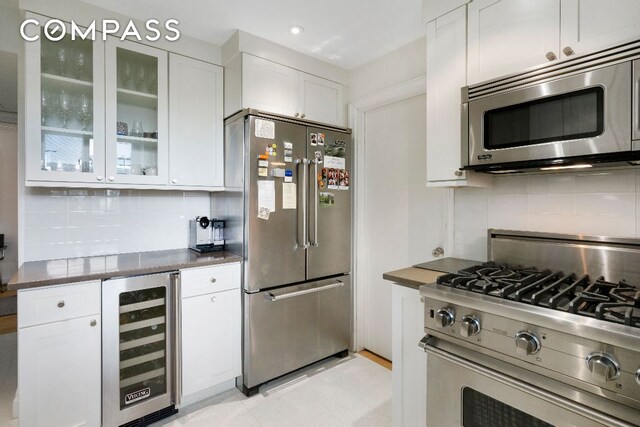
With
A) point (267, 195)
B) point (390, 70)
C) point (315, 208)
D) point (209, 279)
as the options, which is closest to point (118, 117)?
point (267, 195)

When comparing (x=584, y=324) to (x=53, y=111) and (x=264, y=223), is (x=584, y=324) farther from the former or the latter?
(x=53, y=111)

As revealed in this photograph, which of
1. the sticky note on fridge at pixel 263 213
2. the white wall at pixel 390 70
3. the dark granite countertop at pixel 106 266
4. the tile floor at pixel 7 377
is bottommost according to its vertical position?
the tile floor at pixel 7 377

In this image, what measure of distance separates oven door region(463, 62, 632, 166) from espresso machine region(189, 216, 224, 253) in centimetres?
183

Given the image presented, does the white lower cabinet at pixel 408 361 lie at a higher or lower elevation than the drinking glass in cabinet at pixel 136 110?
lower

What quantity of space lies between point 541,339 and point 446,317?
340mm

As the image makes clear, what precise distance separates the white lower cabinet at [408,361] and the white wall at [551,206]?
638 mm

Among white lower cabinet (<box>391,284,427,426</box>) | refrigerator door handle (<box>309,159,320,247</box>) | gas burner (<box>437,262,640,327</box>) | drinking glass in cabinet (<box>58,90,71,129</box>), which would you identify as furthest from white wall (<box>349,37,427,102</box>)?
drinking glass in cabinet (<box>58,90,71,129</box>)

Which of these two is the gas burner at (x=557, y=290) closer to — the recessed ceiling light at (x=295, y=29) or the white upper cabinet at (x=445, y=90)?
the white upper cabinet at (x=445, y=90)

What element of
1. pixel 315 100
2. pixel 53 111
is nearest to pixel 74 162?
pixel 53 111

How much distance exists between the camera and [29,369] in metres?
1.54

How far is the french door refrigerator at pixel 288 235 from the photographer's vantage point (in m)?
2.20

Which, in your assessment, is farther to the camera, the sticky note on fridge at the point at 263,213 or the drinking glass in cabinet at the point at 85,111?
the sticky note on fridge at the point at 263,213

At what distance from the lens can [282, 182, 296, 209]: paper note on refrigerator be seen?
2.32 metres

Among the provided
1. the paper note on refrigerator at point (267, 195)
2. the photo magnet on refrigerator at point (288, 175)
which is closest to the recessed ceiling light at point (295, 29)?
the photo magnet on refrigerator at point (288, 175)
